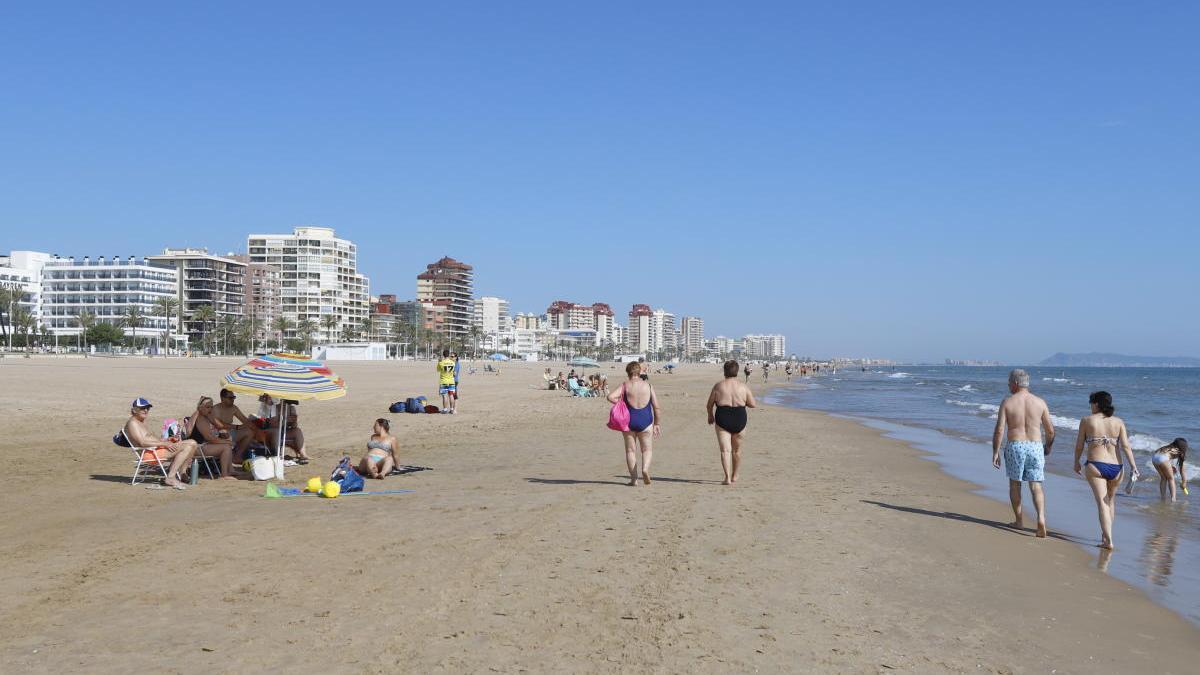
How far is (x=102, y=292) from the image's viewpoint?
127 metres

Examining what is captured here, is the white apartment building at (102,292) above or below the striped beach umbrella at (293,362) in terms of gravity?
above

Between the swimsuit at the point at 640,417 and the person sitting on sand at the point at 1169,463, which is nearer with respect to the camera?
the swimsuit at the point at 640,417

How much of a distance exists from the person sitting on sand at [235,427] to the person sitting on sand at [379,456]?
153cm

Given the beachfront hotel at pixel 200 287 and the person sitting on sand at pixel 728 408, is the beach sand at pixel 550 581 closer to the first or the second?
the person sitting on sand at pixel 728 408

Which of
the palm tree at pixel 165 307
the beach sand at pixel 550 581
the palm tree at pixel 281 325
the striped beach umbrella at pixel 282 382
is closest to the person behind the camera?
the beach sand at pixel 550 581

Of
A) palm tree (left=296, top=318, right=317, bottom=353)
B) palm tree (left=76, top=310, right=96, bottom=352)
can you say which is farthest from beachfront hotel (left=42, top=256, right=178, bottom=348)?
palm tree (left=296, top=318, right=317, bottom=353)

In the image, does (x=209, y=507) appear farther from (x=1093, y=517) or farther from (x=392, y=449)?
(x=1093, y=517)

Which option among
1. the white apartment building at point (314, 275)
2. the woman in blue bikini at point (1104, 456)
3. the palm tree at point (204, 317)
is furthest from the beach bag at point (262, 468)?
the white apartment building at point (314, 275)

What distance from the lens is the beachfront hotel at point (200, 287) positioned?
435ft

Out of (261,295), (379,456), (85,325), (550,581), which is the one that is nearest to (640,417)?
(379,456)

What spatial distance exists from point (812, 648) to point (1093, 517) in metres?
6.51

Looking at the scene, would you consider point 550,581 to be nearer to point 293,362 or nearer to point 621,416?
point 621,416

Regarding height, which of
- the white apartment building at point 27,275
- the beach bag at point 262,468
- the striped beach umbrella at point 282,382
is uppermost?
the white apartment building at point 27,275

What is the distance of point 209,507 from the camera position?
8.41 m
